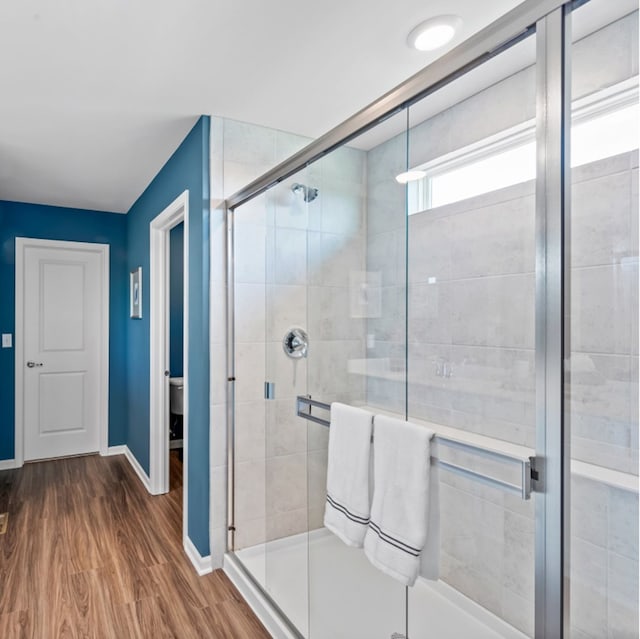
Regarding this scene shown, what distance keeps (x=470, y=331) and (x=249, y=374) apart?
4.21 feet

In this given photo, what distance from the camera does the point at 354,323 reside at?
5.62ft

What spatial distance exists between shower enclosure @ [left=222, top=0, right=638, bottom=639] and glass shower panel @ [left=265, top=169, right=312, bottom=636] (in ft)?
0.04

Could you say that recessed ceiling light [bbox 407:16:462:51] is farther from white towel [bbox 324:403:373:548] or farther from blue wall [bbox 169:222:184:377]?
blue wall [bbox 169:222:184:377]

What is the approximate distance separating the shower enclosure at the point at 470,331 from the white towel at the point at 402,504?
3.0 inches

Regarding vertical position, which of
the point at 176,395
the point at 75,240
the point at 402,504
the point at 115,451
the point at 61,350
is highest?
the point at 75,240

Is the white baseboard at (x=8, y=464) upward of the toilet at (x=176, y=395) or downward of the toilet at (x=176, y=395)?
downward

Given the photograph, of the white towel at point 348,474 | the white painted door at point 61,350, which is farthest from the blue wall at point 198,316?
the white painted door at point 61,350

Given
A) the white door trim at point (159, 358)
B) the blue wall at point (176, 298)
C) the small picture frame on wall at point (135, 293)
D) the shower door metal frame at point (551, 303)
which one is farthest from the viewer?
the blue wall at point (176, 298)

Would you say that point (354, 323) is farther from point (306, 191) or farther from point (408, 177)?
point (306, 191)

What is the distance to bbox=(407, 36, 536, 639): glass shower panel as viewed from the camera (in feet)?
5.05

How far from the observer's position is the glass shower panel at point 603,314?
104 centimetres

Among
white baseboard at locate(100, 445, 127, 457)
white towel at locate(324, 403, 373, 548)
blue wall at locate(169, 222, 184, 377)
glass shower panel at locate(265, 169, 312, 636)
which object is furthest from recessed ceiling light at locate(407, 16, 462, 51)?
white baseboard at locate(100, 445, 127, 457)

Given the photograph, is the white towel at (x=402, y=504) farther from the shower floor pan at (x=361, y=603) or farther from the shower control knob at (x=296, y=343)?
the shower control knob at (x=296, y=343)

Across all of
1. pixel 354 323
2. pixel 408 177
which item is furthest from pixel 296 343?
pixel 408 177
